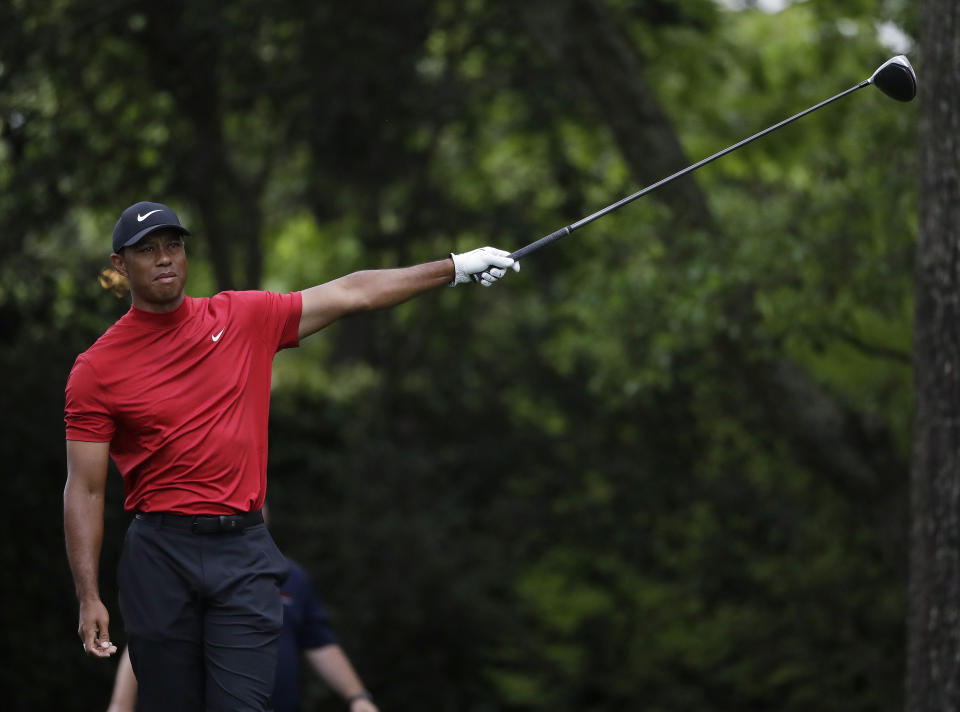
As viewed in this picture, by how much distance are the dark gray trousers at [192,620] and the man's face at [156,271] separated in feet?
2.14

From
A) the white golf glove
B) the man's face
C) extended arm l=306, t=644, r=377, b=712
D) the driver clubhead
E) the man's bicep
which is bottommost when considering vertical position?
extended arm l=306, t=644, r=377, b=712

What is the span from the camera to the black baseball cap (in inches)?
151

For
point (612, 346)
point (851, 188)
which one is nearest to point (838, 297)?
point (851, 188)

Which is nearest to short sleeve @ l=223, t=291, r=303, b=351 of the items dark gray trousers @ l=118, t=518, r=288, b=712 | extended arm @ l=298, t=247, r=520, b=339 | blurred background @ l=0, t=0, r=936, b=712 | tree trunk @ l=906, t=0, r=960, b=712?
extended arm @ l=298, t=247, r=520, b=339

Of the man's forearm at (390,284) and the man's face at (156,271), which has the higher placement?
the man's face at (156,271)

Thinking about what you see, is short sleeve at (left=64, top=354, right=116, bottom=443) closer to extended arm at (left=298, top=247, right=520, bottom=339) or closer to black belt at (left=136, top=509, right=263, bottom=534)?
black belt at (left=136, top=509, right=263, bottom=534)

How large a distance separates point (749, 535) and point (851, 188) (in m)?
4.67

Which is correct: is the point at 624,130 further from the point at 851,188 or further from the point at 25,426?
the point at 25,426

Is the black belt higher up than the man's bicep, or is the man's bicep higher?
→ the man's bicep

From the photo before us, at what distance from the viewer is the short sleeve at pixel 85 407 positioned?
149 inches

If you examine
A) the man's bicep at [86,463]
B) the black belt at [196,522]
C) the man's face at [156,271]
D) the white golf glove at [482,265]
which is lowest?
the black belt at [196,522]

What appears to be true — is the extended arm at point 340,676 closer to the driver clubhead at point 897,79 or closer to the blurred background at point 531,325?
the driver clubhead at point 897,79

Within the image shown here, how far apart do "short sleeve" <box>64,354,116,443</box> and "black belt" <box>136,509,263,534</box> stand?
0.29 metres

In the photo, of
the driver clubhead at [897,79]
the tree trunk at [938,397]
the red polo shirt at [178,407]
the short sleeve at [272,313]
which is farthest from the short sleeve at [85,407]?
the tree trunk at [938,397]
